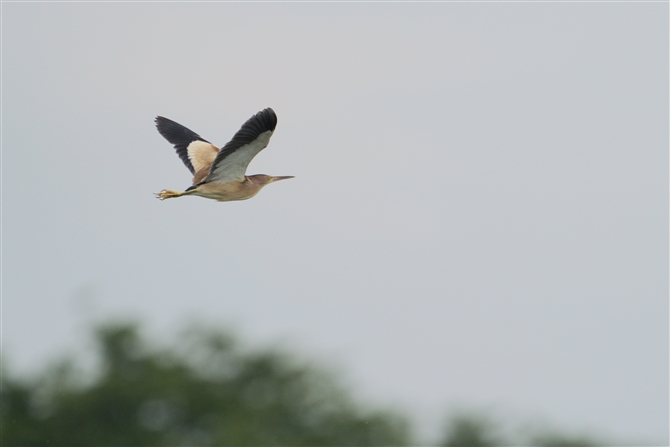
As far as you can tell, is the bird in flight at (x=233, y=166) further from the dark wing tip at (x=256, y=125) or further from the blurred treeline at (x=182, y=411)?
the blurred treeline at (x=182, y=411)

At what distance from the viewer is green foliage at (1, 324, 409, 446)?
3491 cm

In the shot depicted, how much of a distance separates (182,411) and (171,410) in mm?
338

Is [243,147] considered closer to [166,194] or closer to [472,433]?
[166,194]

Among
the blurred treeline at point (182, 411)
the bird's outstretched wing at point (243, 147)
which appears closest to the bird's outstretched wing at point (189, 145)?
the bird's outstretched wing at point (243, 147)

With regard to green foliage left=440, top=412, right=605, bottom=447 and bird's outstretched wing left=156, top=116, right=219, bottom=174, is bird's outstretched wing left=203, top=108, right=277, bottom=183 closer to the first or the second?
bird's outstretched wing left=156, top=116, right=219, bottom=174

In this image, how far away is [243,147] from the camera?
9.89 meters

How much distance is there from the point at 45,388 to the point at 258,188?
26715 millimetres

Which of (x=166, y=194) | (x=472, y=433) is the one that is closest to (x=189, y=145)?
(x=166, y=194)

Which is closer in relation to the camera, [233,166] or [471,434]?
[233,166]

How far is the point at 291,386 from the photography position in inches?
1415

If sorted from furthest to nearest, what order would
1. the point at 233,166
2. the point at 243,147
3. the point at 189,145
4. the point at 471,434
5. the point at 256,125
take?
the point at 471,434
the point at 189,145
the point at 233,166
the point at 243,147
the point at 256,125

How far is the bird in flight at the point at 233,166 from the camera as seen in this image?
31.9ft

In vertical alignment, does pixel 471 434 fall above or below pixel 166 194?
above

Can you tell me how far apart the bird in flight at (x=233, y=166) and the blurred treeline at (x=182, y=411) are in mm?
23164
